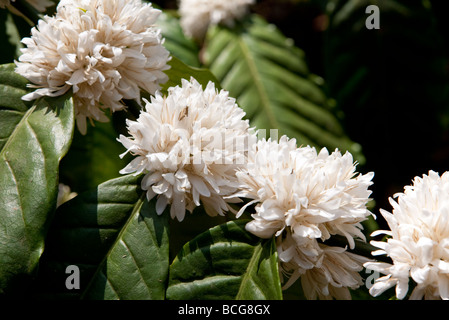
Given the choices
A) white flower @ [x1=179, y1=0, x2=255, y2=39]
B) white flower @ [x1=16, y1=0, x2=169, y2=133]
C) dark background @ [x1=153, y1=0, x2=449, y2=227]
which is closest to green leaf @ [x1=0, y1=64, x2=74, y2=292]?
white flower @ [x1=16, y1=0, x2=169, y2=133]

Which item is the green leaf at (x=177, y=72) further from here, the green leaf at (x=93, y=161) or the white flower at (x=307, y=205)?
the green leaf at (x=93, y=161)

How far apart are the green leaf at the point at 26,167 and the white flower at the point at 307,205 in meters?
0.26

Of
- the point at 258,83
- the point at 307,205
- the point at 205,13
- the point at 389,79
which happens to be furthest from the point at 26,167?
the point at 389,79

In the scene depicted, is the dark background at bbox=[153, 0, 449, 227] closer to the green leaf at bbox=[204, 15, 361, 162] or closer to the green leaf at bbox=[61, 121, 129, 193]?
the green leaf at bbox=[204, 15, 361, 162]

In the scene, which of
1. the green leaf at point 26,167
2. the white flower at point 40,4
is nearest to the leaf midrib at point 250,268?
the green leaf at point 26,167

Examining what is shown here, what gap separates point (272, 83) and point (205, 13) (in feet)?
1.19

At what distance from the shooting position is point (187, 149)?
2.10ft

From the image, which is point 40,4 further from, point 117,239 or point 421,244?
point 421,244

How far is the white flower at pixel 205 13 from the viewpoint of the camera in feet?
5.55

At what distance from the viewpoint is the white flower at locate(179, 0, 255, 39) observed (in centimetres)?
169

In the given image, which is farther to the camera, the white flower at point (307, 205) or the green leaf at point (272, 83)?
the green leaf at point (272, 83)

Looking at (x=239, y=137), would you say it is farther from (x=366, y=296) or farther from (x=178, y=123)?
(x=366, y=296)

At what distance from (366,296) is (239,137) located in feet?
1.11

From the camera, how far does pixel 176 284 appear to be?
25.3 inches
